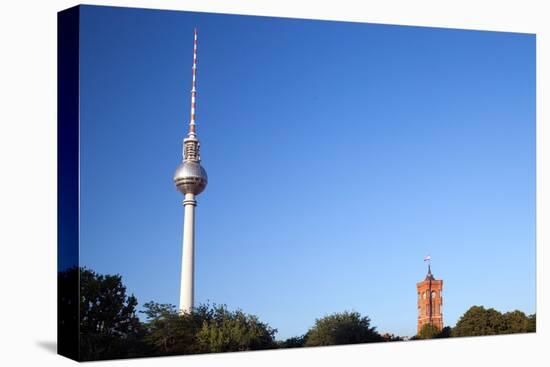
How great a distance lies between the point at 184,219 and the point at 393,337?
5215 millimetres

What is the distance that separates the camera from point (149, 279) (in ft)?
92.9

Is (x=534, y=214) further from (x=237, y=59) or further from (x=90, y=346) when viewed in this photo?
(x=90, y=346)

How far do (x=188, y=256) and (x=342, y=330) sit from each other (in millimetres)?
3599

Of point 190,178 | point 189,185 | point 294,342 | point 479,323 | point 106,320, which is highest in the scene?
point 190,178

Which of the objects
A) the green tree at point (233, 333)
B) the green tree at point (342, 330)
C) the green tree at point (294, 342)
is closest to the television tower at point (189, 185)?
the green tree at point (233, 333)

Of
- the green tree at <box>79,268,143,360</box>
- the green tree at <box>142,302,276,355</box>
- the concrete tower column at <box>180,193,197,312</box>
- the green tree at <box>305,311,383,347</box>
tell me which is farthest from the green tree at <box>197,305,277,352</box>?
the green tree at <box>79,268,143,360</box>

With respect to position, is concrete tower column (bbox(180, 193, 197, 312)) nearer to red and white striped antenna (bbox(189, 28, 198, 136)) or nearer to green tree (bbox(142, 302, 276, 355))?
green tree (bbox(142, 302, 276, 355))

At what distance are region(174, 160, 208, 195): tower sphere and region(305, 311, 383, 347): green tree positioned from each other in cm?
379

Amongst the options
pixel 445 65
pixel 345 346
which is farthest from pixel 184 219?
pixel 445 65

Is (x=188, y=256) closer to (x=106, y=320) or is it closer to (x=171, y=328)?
(x=171, y=328)

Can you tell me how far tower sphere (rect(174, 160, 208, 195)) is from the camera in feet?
93.9

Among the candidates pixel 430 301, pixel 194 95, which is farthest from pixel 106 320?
pixel 430 301

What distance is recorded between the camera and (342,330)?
29109 millimetres

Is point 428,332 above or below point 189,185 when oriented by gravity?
below
